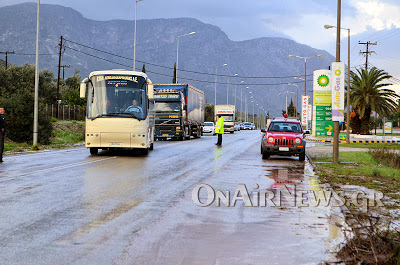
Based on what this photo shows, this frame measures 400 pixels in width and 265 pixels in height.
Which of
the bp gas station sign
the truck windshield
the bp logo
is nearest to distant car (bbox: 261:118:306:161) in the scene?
the truck windshield

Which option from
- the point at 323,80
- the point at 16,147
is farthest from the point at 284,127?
the point at 323,80

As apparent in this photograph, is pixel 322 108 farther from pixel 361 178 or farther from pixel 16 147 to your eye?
pixel 361 178

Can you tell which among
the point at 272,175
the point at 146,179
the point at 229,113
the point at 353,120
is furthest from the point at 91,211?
the point at 229,113

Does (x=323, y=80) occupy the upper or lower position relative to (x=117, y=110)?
upper

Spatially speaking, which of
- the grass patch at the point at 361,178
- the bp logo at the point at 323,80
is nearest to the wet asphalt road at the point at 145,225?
the grass patch at the point at 361,178

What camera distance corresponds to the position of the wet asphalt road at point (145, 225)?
5723mm

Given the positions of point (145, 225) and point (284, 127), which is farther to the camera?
point (284, 127)

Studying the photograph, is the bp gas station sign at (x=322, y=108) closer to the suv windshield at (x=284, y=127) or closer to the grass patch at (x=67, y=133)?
the grass patch at (x=67, y=133)

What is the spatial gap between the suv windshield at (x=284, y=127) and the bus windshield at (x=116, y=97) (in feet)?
19.5

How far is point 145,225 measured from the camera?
23.9ft

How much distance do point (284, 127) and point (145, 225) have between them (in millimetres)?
16589

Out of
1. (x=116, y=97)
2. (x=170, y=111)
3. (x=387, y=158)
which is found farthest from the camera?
(x=170, y=111)

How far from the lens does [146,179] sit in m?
13.0

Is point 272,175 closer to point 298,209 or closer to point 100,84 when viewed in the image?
point 298,209
